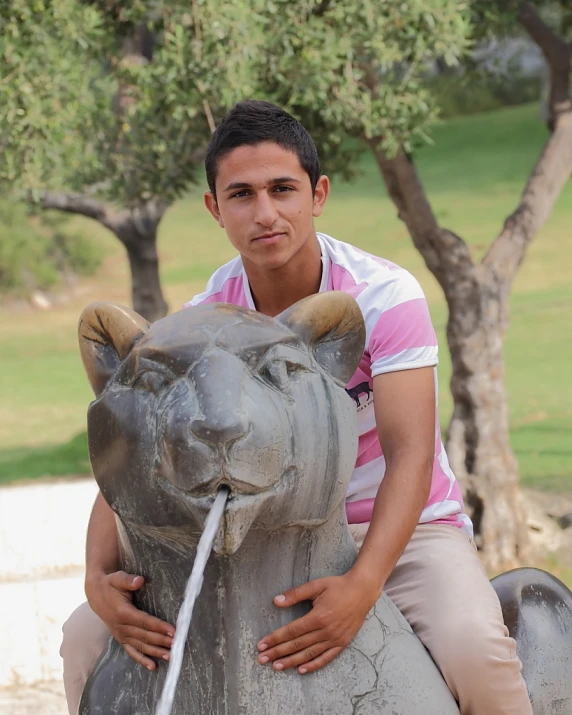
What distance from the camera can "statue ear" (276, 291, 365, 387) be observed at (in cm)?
205

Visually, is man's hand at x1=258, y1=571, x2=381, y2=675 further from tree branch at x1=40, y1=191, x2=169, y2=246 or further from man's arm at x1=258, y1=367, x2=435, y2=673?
tree branch at x1=40, y1=191, x2=169, y2=246

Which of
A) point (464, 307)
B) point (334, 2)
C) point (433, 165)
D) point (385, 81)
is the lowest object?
point (433, 165)

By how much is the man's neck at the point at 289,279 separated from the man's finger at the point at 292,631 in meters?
0.78

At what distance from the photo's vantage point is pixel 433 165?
3278cm

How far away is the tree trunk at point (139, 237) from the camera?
924cm

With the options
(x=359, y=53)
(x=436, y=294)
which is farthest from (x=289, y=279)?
(x=436, y=294)

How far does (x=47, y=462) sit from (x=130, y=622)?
8.84 m

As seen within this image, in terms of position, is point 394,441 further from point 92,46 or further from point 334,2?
point 92,46

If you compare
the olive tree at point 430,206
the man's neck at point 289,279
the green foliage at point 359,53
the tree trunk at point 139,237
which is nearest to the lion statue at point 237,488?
the man's neck at point 289,279

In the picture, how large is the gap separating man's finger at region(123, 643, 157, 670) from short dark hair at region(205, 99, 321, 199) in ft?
3.27

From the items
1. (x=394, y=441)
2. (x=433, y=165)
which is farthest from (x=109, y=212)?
(x=433, y=165)

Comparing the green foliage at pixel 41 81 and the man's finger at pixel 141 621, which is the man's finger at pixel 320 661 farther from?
the green foliage at pixel 41 81

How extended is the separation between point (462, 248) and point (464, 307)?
14.9 inches

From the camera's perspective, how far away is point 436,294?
1958cm
